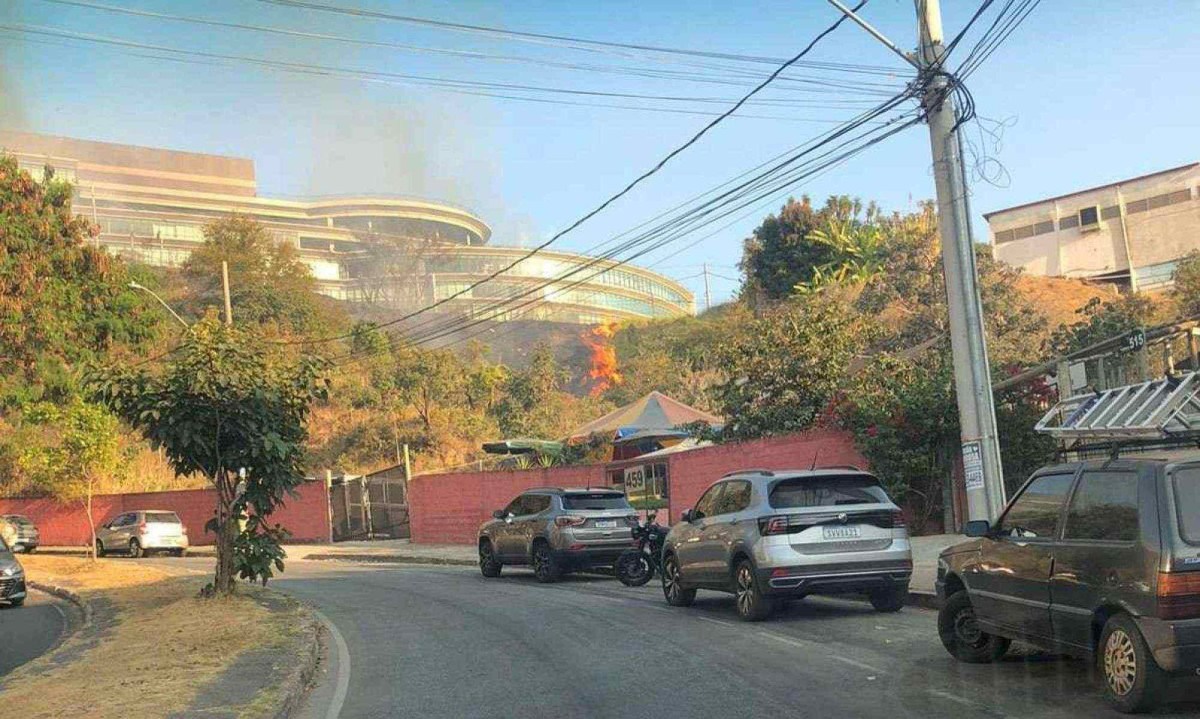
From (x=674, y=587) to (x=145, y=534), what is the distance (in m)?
25.6

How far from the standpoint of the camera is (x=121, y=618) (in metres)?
14.8

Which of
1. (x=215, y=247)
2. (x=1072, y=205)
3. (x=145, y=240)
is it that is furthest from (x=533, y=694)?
(x=145, y=240)

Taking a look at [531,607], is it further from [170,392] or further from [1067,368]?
[1067,368]

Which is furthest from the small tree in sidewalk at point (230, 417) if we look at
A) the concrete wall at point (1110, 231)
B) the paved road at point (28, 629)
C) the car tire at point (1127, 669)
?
the concrete wall at point (1110, 231)

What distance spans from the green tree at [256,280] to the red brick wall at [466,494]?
105ft

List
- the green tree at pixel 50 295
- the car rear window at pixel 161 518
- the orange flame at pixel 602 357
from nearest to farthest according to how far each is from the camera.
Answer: the green tree at pixel 50 295 < the car rear window at pixel 161 518 < the orange flame at pixel 602 357

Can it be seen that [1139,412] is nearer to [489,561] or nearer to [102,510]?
[489,561]

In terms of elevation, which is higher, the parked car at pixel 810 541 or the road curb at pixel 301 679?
the parked car at pixel 810 541

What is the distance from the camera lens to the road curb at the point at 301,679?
7.86 meters

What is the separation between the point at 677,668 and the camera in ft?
29.3

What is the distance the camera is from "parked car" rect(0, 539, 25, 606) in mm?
18219

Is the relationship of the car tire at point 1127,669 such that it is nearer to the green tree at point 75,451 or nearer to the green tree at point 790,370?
the green tree at point 790,370

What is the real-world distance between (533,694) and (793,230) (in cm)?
4949

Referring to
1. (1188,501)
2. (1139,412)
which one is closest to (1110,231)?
(1139,412)
